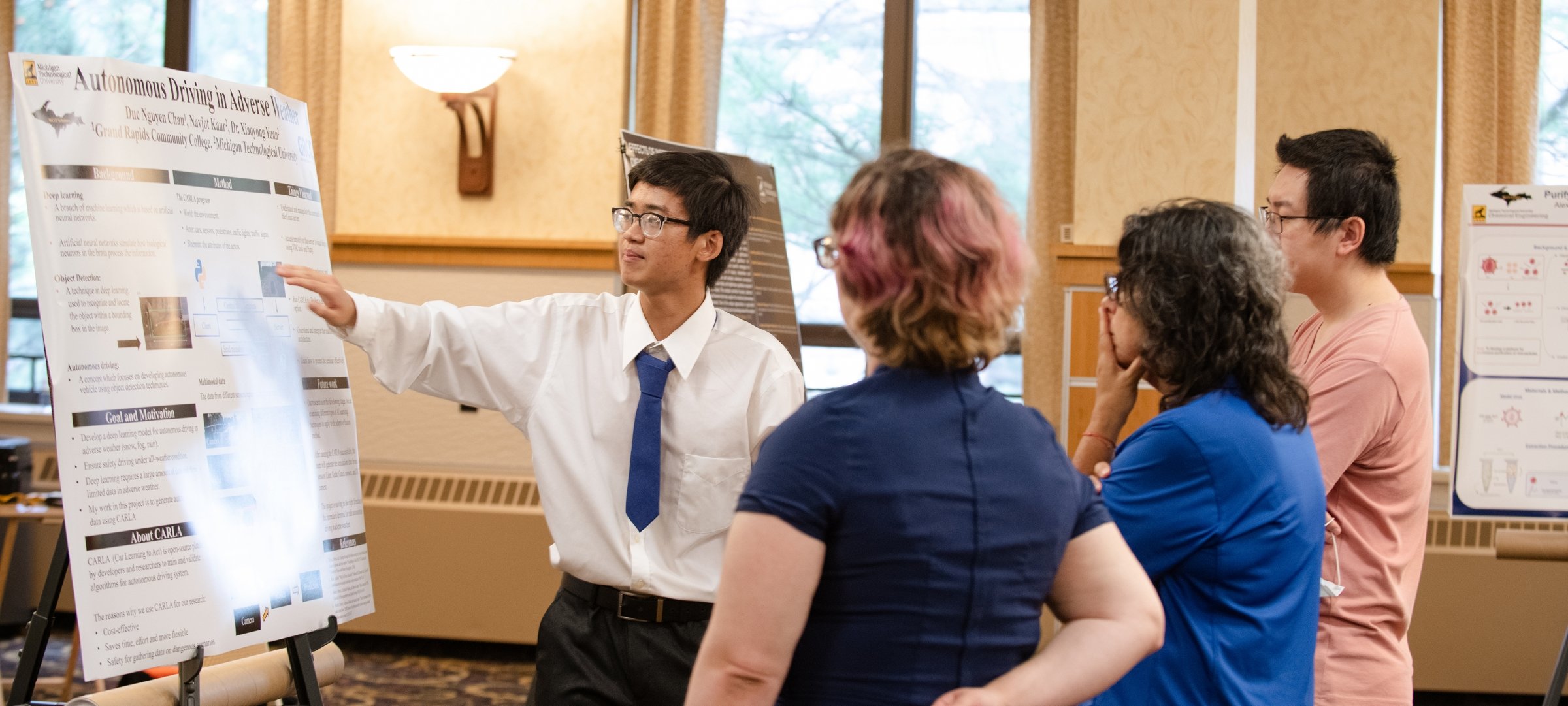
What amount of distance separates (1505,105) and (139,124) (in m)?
4.23

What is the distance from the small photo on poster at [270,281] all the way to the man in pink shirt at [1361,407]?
64.5 inches

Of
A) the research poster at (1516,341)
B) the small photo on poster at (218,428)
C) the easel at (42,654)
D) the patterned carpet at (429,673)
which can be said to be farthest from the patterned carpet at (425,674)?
the small photo on poster at (218,428)

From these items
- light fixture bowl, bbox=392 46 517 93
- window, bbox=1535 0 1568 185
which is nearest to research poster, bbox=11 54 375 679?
light fixture bowl, bbox=392 46 517 93

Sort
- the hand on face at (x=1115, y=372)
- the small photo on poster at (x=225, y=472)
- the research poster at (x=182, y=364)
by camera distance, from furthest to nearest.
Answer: the small photo on poster at (x=225, y=472), the research poster at (x=182, y=364), the hand on face at (x=1115, y=372)

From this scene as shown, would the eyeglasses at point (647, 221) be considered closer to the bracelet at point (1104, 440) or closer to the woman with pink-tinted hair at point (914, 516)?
the bracelet at point (1104, 440)

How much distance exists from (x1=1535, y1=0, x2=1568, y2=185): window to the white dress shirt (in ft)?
11.7

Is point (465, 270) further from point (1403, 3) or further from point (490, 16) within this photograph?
point (1403, 3)

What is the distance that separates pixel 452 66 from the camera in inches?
159

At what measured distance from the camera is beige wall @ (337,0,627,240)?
4.30 metres

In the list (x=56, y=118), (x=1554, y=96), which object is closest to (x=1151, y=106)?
(x=1554, y=96)

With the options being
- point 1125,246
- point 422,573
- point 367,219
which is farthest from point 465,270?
point 1125,246

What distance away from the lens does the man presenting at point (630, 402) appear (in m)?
1.94

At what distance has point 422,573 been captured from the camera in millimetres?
4336

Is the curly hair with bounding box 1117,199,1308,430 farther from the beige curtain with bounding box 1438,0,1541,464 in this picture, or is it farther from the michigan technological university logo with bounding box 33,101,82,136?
the beige curtain with bounding box 1438,0,1541,464
